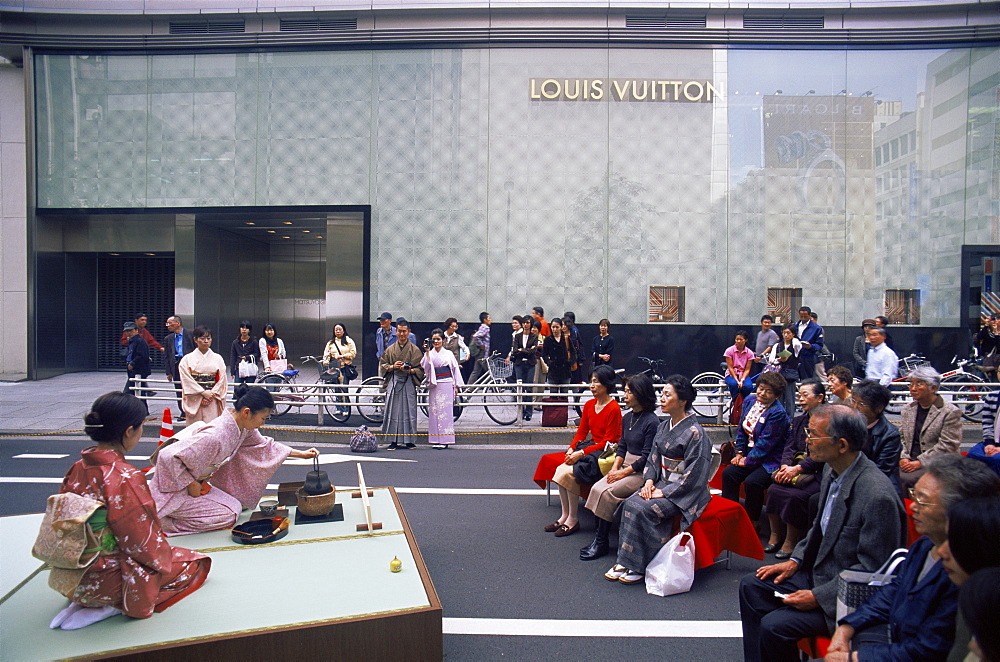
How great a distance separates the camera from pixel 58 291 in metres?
17.1

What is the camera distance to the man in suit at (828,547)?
120 inches

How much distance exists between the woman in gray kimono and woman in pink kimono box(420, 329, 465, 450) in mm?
5170

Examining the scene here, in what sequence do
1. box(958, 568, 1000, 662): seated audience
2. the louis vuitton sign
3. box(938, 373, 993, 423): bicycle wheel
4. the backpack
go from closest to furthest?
box(958, 568, 1000, 662): seated audience < the backpack < box(938, 373, 993, 423): bicycle wheel < the louis vuitton sign

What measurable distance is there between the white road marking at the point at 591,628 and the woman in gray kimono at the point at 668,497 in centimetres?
64

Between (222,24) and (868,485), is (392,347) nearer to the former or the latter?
(868,485)

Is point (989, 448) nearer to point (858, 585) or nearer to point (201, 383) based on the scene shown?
point (858, 585)

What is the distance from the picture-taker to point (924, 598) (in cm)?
240

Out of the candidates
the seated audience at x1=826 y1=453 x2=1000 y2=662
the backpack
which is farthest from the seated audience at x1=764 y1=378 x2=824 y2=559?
the backpack

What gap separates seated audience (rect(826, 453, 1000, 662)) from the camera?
2326 millimetres

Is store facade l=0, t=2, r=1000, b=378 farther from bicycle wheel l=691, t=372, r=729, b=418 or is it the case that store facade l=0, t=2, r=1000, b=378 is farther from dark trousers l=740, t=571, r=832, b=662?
dark trousers l=740, t=571, r=832, b=662

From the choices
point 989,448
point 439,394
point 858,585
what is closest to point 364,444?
point 439,394

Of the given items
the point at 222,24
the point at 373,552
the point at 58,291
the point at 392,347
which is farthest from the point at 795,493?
the point at 58,291

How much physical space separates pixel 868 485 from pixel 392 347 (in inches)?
297

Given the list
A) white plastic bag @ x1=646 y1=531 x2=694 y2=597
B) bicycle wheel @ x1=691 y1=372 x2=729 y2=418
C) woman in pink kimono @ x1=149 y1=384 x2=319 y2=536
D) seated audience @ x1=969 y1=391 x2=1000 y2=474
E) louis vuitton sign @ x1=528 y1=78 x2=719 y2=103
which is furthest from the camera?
louis vuitton sign @ x1=528 y1=78 x2=719 y2=103
